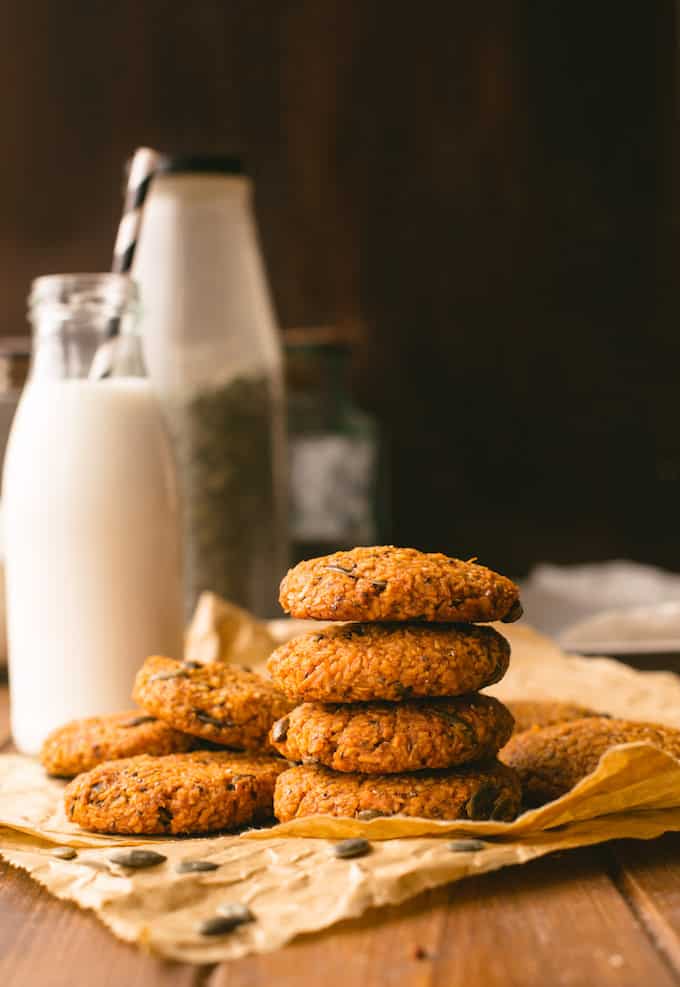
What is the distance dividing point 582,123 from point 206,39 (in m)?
0.87

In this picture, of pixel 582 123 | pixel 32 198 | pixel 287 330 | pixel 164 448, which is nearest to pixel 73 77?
pixel 32 198

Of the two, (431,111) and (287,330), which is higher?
(431,111)

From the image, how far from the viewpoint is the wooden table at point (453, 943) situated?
0.58m

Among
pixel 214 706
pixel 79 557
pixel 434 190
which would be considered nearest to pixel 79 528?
pixel 79 557

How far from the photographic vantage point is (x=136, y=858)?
71cm

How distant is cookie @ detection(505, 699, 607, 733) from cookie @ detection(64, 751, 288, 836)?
0.25 metres

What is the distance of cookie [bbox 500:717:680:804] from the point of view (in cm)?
85

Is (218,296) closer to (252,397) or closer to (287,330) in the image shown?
(252,397)

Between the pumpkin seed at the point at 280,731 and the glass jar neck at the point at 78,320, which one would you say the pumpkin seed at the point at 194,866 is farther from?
the glass jar neck at the point at 78,320

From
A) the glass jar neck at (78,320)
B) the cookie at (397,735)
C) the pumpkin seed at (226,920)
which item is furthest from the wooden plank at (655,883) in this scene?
the glass jar neck at (78,320)

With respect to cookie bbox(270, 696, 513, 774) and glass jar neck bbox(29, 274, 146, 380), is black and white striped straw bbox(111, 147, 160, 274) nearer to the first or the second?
glass jar neck bbox(29, 274, 146, 380)

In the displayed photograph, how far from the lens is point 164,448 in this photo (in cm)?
119

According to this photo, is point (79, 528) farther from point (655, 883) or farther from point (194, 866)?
point (655, 883)

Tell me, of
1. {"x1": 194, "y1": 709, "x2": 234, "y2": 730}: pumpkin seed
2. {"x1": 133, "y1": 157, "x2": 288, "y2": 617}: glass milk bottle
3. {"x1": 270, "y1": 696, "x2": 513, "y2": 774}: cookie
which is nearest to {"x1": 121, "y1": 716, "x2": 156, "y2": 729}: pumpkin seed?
{"x1": 194, "y1": 709, "x2": 234, "y2": 730}: pumpkin seed
